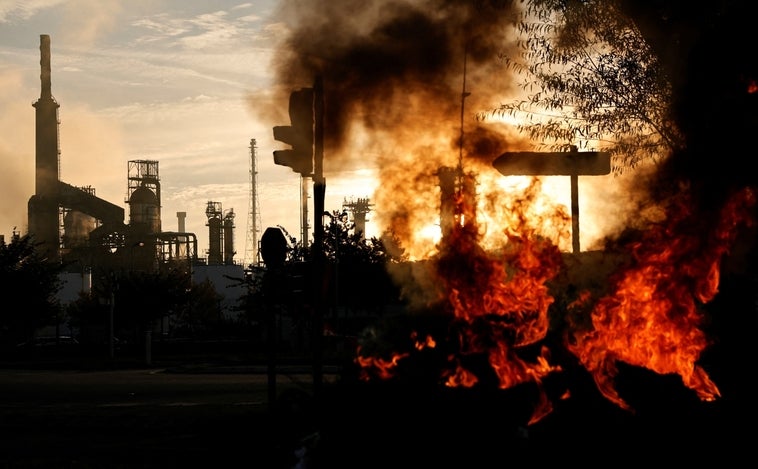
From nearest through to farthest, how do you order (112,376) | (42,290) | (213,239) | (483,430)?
(483,430)
(112,376)
(42,290)
(213,239)

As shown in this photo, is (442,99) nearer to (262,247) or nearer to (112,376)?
(262,247)

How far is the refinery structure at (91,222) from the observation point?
84.2 metres

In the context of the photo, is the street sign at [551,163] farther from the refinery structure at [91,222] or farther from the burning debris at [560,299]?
the refinery structure at [91,222]

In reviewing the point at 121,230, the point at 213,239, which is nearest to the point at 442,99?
the point at 121,230

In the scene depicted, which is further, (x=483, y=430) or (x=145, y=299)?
(x=145, y=299)

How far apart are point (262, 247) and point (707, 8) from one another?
19.7ft

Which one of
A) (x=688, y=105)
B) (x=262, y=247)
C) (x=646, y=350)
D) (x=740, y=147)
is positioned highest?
(x=688, y=105)

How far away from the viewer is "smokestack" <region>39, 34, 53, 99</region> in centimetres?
8544

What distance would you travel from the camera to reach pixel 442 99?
12844mm

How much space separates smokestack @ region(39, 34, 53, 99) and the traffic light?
81160mm

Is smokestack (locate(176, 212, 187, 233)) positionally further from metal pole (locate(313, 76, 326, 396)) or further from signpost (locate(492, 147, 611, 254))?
metal pole (locate(313, 76, 326, 396))

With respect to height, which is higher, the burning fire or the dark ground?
the burning fire

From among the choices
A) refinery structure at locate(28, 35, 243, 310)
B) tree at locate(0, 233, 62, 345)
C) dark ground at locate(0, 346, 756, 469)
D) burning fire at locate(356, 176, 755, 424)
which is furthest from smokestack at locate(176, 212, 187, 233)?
burning fire at locate(356, 176, 755, 424)

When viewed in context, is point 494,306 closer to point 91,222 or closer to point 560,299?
point 560,299
